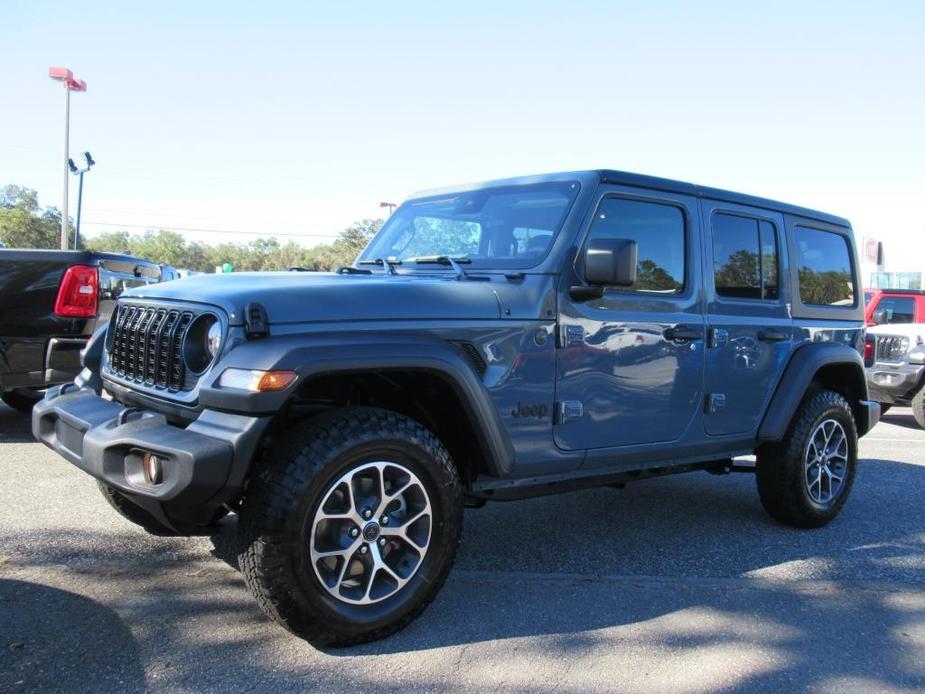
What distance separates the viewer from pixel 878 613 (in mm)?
3381

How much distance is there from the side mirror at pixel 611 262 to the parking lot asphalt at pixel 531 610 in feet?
4.74

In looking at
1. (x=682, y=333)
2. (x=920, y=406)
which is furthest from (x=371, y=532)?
(x=920, y=406)

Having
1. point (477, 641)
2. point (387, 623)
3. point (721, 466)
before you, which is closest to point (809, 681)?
point (477, 641)

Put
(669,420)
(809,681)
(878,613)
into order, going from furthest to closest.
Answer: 1. (669,420)
2. (878,613)
3. (809,681)

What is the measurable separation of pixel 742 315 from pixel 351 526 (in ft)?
8.47

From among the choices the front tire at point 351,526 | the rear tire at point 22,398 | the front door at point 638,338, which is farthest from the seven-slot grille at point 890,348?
the rear tire at point 22,398

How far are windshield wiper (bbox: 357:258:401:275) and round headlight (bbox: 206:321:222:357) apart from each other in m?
1.12

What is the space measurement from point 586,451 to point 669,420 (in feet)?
1.95

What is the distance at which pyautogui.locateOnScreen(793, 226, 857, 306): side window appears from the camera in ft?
15.8

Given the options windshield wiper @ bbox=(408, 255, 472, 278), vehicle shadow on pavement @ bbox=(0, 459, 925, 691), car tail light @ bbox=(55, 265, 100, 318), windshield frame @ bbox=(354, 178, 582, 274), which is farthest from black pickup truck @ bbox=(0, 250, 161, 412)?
windshield wiper @ bbox=(408, 255, 472, 278)

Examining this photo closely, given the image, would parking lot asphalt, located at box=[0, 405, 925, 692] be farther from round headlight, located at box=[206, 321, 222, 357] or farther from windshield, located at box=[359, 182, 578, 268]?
windshield, located at box=[359, 182, 578, 268]

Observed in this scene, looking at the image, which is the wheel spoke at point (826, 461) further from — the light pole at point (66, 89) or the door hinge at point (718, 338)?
the light pole at point (66, 89)

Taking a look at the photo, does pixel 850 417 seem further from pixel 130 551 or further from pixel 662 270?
pixel 130 551

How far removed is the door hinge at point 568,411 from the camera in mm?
3398
